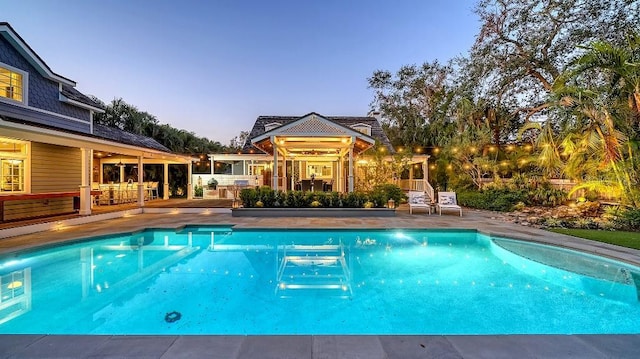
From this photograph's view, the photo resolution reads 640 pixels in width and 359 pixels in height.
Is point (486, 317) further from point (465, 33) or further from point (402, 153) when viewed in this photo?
point (465, 33)

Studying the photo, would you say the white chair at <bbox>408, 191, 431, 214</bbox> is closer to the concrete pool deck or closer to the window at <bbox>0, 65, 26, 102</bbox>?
the concrete pool deck

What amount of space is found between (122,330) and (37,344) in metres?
0.96

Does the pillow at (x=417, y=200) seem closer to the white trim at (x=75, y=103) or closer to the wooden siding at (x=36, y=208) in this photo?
the wooden siding at (x=36, y=208)

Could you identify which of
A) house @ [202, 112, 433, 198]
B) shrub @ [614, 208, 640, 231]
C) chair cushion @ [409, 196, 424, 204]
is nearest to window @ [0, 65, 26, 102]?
house @ [202, 112, 433, 198]

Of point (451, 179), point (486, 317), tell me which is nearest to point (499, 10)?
point (451, 179)

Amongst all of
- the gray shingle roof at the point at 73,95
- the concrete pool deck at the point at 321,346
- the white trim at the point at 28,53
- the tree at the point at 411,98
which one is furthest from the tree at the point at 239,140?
the concrete pool deck at the point at 321,346

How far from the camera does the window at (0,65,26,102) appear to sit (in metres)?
9.70

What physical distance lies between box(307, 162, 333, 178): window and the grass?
15.0 metres

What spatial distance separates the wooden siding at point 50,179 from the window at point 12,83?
1608 mm

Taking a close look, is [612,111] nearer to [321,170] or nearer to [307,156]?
[307,156]

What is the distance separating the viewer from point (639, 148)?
891cm

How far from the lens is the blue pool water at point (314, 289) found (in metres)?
3.74

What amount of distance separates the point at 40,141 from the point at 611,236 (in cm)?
1586

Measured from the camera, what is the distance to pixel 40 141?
29.1 feet
